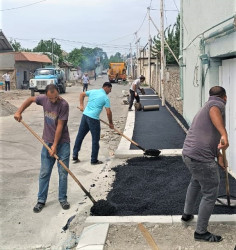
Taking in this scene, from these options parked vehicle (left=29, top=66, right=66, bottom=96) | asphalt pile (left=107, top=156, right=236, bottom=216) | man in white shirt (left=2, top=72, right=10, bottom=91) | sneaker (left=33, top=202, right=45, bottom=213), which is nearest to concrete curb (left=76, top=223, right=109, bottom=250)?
asphalt pile (left=107, top=156, right=236, bottom=216)

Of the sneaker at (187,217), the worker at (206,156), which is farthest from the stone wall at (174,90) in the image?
the worker at (206,156)

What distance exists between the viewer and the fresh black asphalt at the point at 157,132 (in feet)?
30.0

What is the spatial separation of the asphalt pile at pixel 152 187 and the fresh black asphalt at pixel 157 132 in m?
1.41

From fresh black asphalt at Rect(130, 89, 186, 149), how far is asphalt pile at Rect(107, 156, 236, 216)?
1409 mm

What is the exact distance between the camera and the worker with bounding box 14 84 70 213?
17.0ft

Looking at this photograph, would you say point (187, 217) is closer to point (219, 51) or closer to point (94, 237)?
point (94, 237)

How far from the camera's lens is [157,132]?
11125 mm

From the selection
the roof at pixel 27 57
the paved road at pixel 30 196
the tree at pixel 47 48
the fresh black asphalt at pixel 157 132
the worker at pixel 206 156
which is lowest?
the paved road at pixel 30 196

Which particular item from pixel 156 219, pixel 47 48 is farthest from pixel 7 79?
pixel 47 48

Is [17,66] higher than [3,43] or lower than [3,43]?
higher

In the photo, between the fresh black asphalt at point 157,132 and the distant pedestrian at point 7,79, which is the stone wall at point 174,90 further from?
the distant pedestrian at point 7,79

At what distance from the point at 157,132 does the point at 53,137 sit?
617cm

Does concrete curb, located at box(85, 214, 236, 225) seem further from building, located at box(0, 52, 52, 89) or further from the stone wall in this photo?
building, located at box(0, 52, 52, 89)

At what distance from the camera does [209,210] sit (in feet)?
12.9
